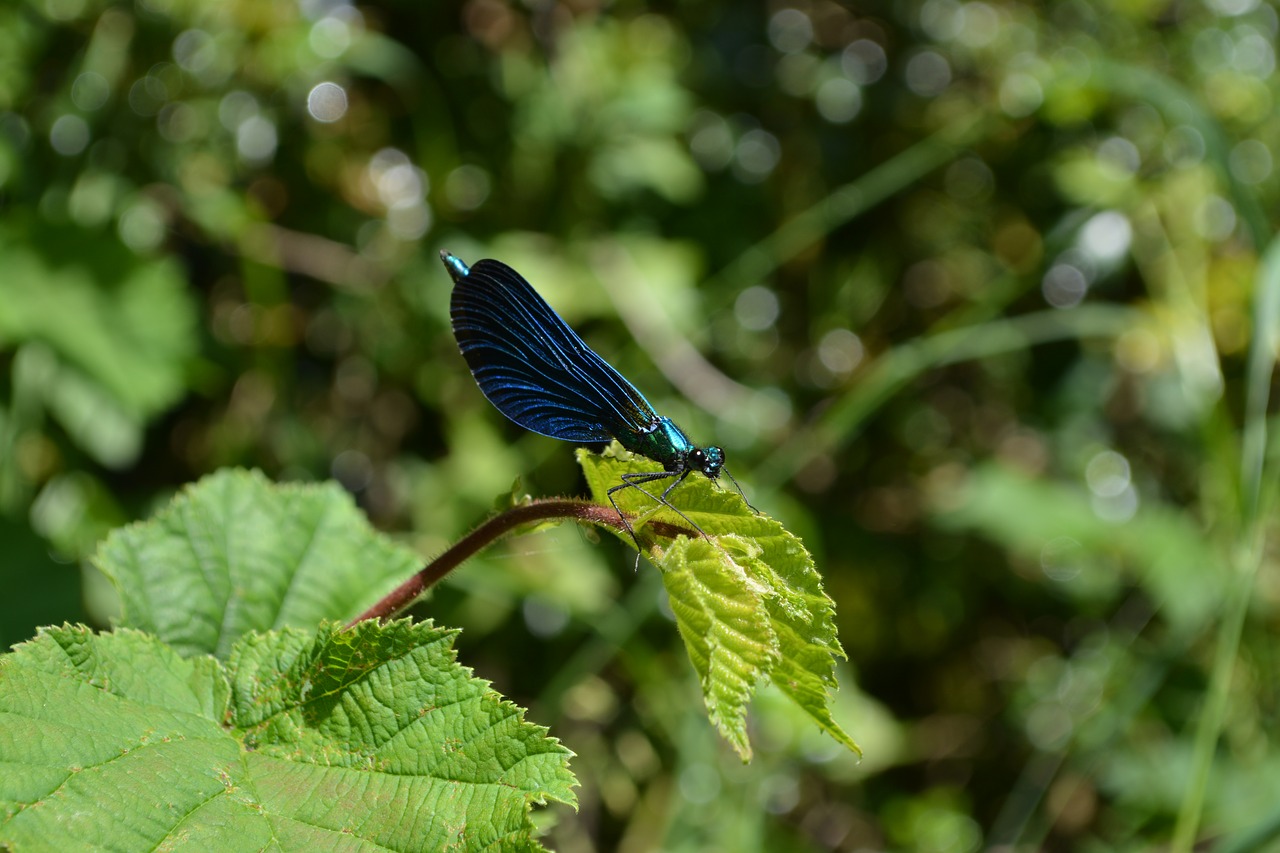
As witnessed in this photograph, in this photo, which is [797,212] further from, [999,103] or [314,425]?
[314,425]

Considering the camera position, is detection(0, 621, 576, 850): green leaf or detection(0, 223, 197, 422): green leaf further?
detection(0, 223, 197, 422): green leaf

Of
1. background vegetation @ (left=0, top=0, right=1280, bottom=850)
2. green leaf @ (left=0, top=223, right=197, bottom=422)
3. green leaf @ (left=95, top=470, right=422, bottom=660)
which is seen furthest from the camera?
background vegetation @ (left=0, top=0, right=1280, bottom=850)

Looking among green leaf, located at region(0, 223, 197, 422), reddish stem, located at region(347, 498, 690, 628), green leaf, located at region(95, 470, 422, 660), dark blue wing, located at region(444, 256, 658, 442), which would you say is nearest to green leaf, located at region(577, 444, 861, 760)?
reddish stem, located at region(347, 498, 690, 628)

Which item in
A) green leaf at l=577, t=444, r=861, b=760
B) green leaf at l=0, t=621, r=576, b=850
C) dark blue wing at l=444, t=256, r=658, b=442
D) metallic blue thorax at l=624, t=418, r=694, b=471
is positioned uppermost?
dark blue wing at l=444, t=256, r=658, b=442

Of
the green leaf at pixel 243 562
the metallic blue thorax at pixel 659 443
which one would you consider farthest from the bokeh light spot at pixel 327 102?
the metallic blue thorax at pixel 659 443

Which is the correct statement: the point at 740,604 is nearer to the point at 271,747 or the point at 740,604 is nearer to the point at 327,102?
the point at 271,747

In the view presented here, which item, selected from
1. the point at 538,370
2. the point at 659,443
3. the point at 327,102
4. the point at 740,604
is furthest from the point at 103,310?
the point at 740,604

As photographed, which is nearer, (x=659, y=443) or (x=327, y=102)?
(x=659, y=443)

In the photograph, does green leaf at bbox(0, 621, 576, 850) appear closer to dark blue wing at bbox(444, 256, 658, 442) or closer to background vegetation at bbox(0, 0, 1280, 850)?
dark blue wing at bbox(444, 256, 658, 442)
